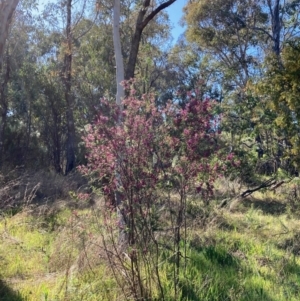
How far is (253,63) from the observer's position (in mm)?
18969

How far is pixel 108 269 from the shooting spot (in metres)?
3.85

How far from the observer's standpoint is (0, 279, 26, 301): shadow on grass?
3540mm

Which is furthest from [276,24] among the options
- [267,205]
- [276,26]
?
[267,205]

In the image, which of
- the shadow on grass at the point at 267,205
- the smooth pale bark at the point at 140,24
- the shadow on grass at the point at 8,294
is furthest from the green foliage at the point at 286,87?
the shadow on grass at the point at 8,294

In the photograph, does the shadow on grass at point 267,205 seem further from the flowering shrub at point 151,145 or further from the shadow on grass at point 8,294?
the shadow on grass at point 8,294

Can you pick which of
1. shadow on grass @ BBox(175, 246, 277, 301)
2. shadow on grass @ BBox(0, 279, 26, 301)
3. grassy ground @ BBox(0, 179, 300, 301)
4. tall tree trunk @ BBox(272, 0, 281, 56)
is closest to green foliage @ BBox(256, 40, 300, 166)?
grassy ground @ BBox(0, 179, 300, 301)

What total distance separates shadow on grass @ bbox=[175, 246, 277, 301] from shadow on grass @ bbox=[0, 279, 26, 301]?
1.48 m

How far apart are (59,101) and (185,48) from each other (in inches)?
297

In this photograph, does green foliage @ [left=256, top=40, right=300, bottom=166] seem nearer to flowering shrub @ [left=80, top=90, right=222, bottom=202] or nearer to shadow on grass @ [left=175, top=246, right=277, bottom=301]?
shadow on grass @ [left=175, top=246, right=277, bottom=301]

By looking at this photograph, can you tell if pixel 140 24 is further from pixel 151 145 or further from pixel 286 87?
pixel 151 145

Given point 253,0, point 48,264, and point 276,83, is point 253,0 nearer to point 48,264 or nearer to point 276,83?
point 276,83

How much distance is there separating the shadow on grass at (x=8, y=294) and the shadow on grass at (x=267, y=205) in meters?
6.39

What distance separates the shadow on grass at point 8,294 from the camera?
3540 mm

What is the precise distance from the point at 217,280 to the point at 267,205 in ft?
21.5
